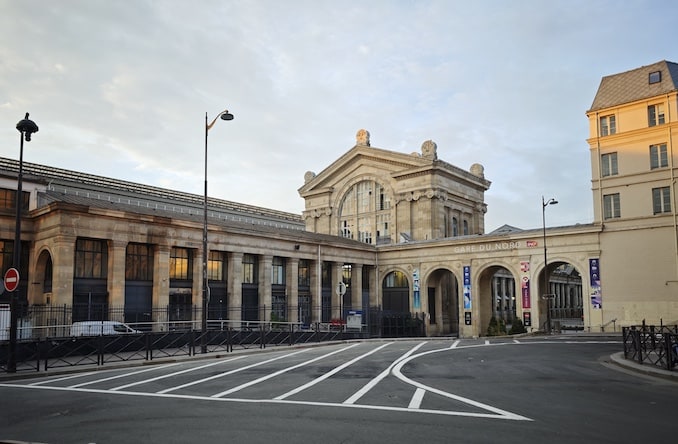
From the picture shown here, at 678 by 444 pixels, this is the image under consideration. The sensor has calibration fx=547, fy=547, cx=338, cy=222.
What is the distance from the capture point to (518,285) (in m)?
48.8

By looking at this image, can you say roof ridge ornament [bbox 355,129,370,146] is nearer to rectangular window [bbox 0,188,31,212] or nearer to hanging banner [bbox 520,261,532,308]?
hanging banner [bbox 520,261,532,308]

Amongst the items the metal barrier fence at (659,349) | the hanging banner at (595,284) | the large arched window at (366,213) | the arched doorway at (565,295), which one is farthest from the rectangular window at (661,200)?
the arched doorway at (565,295)

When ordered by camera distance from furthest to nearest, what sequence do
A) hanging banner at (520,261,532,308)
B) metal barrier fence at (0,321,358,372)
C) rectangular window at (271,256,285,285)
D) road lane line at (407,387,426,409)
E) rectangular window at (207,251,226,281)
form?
rectangular window at (271,256,285,285), hanging banner at (520,261,532,308), rectangular window at (207,251,226,281), metal barrier fence at (0,321,358,372), road lane line at (407,387,426,409)

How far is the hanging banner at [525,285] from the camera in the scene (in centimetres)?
4781

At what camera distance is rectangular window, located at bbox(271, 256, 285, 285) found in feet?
170

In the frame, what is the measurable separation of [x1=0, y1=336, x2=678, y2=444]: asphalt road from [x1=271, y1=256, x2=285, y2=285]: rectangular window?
1196 inches

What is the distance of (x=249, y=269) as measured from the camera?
4944cm

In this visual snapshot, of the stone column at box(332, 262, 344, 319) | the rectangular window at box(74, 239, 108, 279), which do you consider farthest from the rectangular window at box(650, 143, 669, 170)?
the rectangular window at box(74, 239, 108, 279)

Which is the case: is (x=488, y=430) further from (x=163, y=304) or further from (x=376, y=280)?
(x=376, y=280)

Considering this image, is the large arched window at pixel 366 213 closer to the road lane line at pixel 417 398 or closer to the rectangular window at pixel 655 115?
the rectangular window at pixel 655 115

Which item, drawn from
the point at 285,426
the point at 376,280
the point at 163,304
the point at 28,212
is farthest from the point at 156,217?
the point at 285,426

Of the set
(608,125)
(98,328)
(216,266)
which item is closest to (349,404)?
(98,328)

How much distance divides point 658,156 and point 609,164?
3.61 metres

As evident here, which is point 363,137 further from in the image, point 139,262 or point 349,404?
point 349,404
